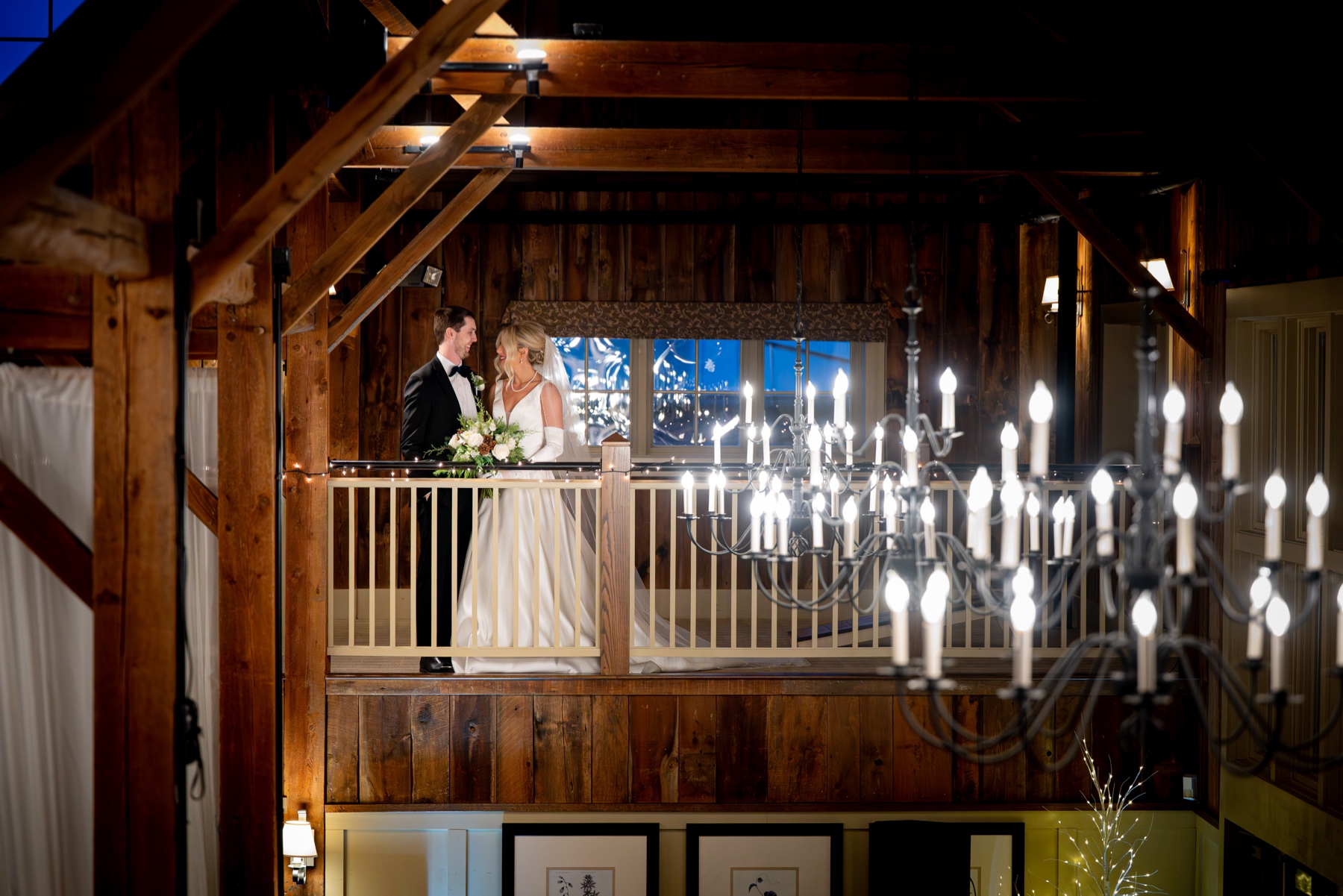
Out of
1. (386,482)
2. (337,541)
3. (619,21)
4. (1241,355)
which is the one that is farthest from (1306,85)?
(337,541)

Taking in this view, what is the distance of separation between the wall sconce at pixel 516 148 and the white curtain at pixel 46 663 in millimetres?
2114

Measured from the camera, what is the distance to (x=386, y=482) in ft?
16.9

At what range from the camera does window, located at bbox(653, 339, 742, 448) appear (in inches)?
302

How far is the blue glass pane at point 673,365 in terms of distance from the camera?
25.1 ft

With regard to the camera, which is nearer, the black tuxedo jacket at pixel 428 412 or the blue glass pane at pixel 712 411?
the black tuxedo jacket at pixel 428 412

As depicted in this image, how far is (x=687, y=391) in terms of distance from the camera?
7.70m

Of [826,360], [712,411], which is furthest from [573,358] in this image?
[826,360]

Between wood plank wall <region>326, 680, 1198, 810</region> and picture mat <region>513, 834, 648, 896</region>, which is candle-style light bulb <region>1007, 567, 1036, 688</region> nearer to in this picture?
wood plank wall <region>326, 680, 1198, 810</region>

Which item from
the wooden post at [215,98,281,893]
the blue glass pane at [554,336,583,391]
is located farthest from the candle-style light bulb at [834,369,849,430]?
the blue glass pane at [554,336,583,391]

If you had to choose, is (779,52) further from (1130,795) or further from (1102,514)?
(1130,795)

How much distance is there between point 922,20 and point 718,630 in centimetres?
415

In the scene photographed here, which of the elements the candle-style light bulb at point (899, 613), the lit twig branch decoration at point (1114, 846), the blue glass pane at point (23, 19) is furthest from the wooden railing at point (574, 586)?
the blue glass pane at point (23, 19)

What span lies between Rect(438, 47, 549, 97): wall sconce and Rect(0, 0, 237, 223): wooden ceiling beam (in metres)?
1.68

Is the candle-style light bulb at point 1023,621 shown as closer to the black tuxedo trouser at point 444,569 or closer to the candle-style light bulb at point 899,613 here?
the candle-style light bulb at point 899,613
